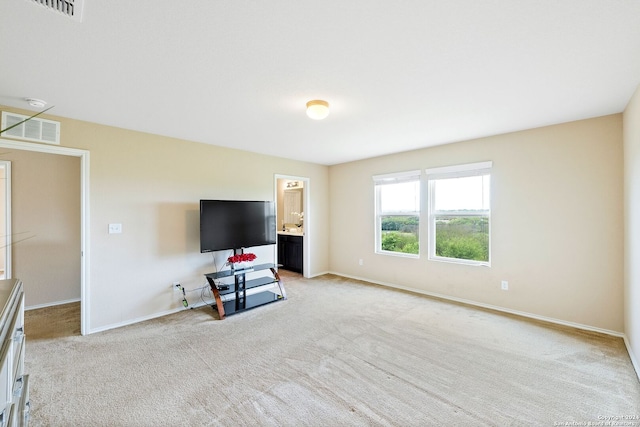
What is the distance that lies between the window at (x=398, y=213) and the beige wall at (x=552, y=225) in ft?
0.98

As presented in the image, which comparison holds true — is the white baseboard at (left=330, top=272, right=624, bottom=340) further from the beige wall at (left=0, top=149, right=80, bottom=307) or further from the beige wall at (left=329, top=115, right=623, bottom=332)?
the beige wall at (left=0, top=149, right=80, bottom=307)

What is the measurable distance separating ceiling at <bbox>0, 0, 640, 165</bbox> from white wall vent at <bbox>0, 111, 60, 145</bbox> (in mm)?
125

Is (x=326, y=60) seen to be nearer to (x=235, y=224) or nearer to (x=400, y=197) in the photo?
(x=235, y=224)

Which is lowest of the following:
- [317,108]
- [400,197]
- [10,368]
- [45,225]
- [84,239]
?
[10,368]

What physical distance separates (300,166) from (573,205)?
4.10 m

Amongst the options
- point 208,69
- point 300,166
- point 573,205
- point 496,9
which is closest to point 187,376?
point 208,69

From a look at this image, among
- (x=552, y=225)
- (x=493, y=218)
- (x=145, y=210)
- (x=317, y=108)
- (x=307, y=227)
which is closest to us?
(x=317, y=108)

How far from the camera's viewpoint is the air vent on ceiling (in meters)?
1.39

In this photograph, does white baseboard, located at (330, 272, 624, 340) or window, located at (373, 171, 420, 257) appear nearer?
white baseboard, located at (330, 272, 624, 340)

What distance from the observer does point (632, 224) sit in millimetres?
2604

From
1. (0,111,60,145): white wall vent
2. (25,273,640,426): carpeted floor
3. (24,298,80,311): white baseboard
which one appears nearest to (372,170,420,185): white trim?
(25,273,640,426): carpeted floor

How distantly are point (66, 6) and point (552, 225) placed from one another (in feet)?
15.5

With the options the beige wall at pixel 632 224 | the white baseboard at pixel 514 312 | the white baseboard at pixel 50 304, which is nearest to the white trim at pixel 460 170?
the beige wall at pixel 632 224

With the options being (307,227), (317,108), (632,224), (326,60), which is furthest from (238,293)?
(632,224)
